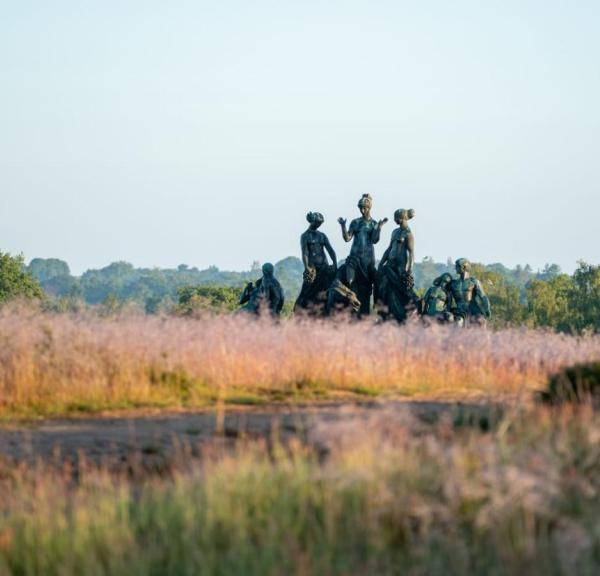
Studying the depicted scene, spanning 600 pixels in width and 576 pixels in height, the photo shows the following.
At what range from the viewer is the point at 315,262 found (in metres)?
33.2

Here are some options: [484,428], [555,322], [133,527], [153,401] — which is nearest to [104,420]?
[153,401]

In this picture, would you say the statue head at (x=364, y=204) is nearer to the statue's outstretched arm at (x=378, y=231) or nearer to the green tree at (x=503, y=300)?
the statue's outstretched arm at (x=378, y=231)

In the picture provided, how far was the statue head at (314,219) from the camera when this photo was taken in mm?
32906

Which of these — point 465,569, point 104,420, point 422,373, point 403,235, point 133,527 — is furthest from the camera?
point 403,235

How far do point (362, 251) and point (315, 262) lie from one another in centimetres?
113

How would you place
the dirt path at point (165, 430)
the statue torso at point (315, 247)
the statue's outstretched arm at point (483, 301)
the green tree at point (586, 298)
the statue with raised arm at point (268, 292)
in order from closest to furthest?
the dirt path at point (165, 430) → the statue with raised arm at point (268, 292) → the statue's outstretched arm at point (483, 301) → the statue torso at point (315, 247) → the green tree at point (586, 298)

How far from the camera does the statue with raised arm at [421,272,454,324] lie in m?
32.6

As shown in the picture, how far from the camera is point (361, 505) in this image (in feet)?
36.7

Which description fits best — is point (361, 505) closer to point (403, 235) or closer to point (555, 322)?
point (403, 235)

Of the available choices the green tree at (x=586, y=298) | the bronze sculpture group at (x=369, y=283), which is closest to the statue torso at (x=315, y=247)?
the bronze sculpture group at (x=369, y=283)

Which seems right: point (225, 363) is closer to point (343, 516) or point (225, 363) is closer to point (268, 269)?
point (343, 516)

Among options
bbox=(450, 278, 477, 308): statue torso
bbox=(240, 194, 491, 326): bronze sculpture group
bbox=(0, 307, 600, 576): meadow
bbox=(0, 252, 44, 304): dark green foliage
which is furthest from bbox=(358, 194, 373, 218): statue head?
bbox=(0, 252, 44, 304): dark green foliage

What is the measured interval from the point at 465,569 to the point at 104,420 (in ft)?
26.6

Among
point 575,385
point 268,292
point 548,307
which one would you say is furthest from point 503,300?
point 575,385
